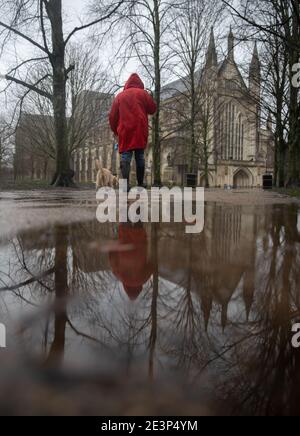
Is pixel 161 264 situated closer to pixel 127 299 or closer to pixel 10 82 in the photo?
pixel 127 299

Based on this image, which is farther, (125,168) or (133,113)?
(125,168)

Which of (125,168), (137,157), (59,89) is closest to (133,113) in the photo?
(137,157)

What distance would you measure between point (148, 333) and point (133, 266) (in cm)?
47

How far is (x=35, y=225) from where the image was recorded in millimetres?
1918

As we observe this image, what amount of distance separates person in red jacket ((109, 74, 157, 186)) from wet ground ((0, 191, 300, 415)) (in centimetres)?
410

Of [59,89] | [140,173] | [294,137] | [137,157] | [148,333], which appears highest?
[59,89]

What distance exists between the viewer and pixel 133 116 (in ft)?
16.7

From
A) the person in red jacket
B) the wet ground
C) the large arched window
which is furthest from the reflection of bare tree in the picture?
the large arched window

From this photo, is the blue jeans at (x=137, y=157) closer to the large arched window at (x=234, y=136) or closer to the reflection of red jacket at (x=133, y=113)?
the reflection of red jacket at (x=133, y=113)

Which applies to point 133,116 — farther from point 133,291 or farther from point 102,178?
point 102,178

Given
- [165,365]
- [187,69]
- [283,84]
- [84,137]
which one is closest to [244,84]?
[283,84]

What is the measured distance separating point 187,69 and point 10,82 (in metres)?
14.2

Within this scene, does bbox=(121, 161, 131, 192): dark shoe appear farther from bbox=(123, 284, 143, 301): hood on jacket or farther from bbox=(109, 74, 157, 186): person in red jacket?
bbox=(123, 284, 143, 301): hood on jacket

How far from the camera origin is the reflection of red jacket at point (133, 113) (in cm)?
507
